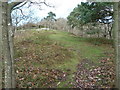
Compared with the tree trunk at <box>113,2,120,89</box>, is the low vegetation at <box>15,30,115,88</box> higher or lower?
lower

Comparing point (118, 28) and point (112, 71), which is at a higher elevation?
point (118, 28)

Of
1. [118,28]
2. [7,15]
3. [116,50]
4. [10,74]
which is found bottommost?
[10,74]

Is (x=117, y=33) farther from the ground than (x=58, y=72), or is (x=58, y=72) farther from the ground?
(x=117, y=33)

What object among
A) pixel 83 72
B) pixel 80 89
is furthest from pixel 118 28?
pixel 83 72

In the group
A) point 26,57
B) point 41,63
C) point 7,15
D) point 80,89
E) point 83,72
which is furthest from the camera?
point 26,57

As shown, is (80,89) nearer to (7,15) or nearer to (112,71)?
(112,71)

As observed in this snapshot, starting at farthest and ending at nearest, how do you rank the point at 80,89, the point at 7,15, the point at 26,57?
the point at 26,57
the point at 80,89
the point at 7,15

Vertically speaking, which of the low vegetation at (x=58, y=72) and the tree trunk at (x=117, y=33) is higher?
the tree trunk at (x=117, y=33)

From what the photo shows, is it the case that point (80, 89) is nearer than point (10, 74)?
No

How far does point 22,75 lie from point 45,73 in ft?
3.15

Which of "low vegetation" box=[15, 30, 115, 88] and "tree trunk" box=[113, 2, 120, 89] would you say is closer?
"tree trunk" box=[113, 2, 120, 89]

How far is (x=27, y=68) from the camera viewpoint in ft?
19.7

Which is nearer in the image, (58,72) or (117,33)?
(117,33)

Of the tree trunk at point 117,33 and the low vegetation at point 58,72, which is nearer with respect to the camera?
the tree trunk at point 117,33
